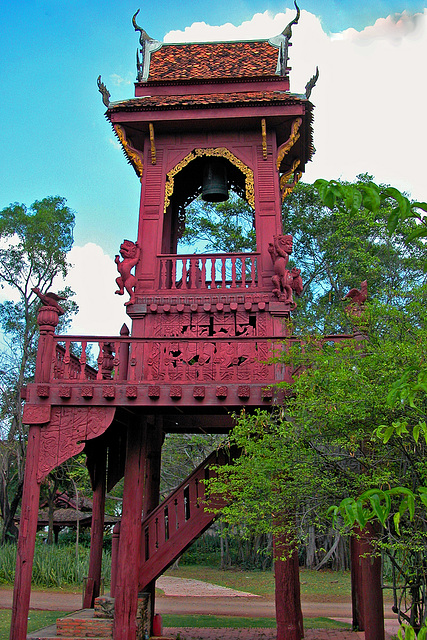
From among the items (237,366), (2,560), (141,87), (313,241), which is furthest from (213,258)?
(313,241)

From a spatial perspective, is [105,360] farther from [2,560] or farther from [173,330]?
[2,560]

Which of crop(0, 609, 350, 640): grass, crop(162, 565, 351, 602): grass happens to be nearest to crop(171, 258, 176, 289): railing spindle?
crop(0, 609, 350, 640): grass

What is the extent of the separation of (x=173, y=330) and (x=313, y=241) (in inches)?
772

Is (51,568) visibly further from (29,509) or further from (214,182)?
(214,182)

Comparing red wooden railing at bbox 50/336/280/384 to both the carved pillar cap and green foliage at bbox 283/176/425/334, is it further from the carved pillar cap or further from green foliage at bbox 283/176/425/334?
green foliage at bbox 283/176/425/334

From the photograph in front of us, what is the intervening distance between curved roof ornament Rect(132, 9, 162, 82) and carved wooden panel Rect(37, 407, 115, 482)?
658 cm

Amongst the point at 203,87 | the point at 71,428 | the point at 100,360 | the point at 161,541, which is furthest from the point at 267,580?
the point at 203,87

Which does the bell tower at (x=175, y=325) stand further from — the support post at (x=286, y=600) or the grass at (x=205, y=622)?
the grass at (x=205, y=622)

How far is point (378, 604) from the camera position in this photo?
26.7ft

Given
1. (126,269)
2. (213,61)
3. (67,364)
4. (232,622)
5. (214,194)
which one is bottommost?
(232,622)

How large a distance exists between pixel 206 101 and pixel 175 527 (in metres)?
7.03

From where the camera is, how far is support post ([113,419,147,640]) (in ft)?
29.0

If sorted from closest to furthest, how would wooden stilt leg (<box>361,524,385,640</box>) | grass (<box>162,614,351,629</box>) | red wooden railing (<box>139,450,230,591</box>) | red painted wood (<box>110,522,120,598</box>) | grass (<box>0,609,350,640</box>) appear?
1. wooden stilt leg (<box>361,524,385,640</box>)
2. red wooden railing (<box>139,450,230,591</box>)
3. red painted wood (<box>110,522,120,598</box>)
4. grass (<box>0,609,350,640</box>)
5. grass (<box>162,614,351,629</box>)

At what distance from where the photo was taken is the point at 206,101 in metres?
10.6
